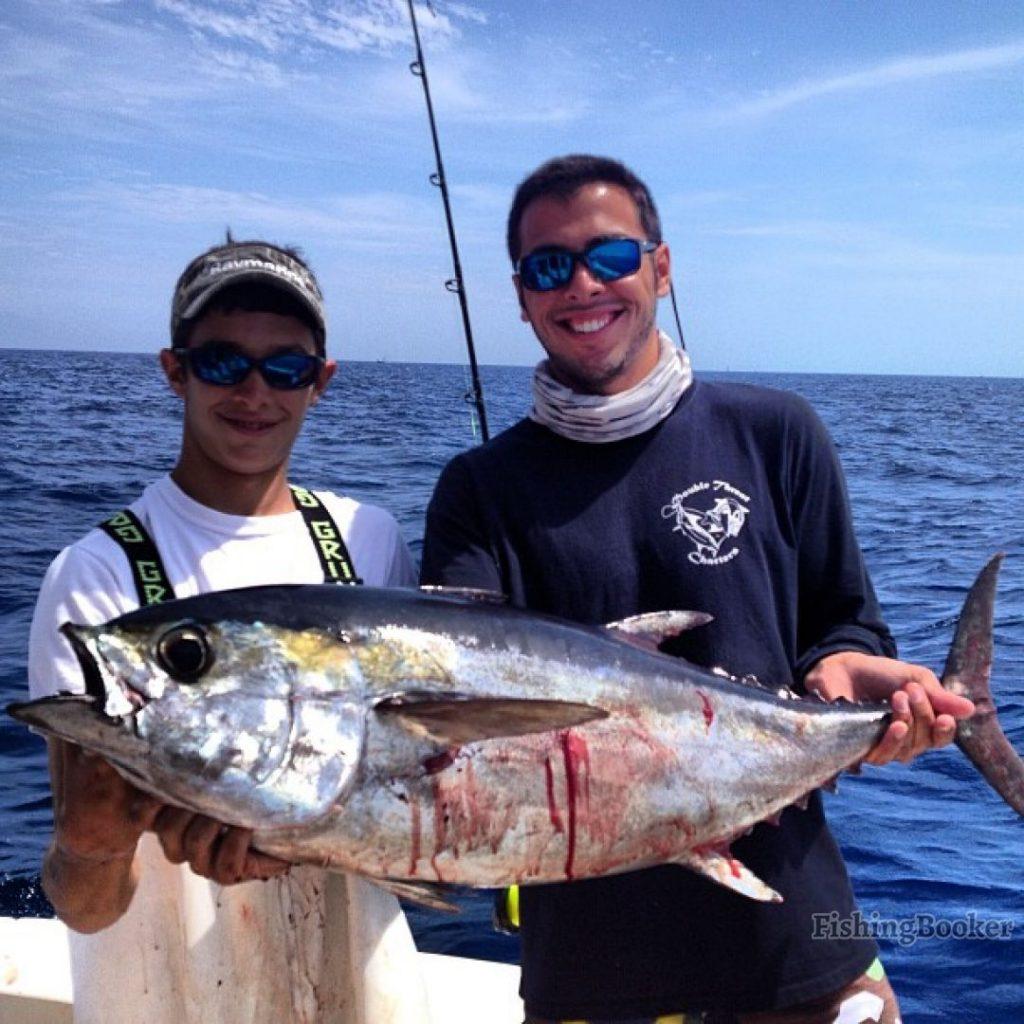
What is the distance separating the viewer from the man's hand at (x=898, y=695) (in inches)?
97.7

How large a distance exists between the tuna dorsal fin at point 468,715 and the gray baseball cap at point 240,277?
3.88 ft

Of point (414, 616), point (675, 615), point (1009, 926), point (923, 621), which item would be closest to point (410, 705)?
point (414, 616)

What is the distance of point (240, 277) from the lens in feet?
8.61

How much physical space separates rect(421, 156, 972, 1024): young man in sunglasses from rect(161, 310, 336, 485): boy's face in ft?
1.41

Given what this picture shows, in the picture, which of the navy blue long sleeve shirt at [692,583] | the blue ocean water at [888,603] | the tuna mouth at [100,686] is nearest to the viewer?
the tuna mouth at [100,686]

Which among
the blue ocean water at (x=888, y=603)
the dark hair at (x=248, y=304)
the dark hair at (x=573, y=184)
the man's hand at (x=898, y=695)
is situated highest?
the dark hair at (x=573, y=184)

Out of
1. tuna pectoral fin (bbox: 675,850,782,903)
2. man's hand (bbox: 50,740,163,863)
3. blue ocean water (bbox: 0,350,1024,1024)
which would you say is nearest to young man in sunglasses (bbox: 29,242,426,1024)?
man's hand (bbox: 50,740,163,863)

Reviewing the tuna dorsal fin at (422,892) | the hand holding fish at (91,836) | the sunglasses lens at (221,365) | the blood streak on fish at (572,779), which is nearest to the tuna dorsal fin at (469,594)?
the blood streak on fish at (572,779)

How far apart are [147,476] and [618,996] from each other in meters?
16.7

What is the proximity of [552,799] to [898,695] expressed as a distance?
0.93 m

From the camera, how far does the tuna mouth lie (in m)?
1.83

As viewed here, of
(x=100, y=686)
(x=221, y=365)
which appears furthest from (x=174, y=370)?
(x=100, y=686)

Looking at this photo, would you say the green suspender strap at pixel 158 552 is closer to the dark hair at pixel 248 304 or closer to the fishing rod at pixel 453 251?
the dark hair at pixel 248 304

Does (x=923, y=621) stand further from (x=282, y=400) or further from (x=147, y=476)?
(x=147, y=476)
